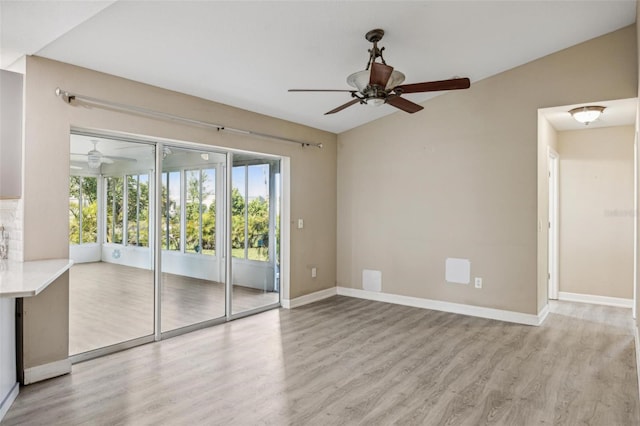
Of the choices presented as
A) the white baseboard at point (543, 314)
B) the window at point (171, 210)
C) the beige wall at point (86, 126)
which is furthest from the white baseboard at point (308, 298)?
the white baseboard at point (543, 314)

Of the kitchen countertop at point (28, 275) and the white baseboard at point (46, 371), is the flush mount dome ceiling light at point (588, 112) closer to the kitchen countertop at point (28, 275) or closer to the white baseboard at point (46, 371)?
the kitchen countertop at point (28, 275)

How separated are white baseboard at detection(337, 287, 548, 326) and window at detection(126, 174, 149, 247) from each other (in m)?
3.22

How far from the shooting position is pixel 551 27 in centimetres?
387

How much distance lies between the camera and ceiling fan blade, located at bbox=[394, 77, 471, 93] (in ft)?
9.83

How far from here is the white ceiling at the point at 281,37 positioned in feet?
9.19

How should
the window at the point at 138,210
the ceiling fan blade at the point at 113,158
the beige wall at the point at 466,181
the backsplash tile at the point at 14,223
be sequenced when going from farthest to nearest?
the beige wall at the point at 466,181
the window at the point at 138,210
the ceiling fan blade at the point at 113,158
the backsplash tile at the point at 14,223

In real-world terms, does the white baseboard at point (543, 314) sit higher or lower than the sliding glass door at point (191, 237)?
lower

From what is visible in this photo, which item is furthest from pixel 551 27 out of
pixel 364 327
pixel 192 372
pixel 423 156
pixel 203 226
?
pixel 192 372

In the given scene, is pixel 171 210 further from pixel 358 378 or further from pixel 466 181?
pixel 466 181

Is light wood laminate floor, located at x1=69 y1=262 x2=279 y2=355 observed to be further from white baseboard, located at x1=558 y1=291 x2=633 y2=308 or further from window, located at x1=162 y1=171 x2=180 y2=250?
white baseboard, located at x1=558 y1=291 x2=633 y2=308

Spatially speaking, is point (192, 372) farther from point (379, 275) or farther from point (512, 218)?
point (512, 218)

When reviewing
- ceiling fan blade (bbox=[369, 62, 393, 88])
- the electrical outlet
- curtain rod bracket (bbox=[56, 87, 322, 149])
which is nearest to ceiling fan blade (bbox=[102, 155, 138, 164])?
curtain rod bracket (bbox=[56, 87, 322, 149])

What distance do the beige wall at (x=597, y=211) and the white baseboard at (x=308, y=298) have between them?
3.43m

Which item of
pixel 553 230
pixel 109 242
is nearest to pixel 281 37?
pixel 109 242
